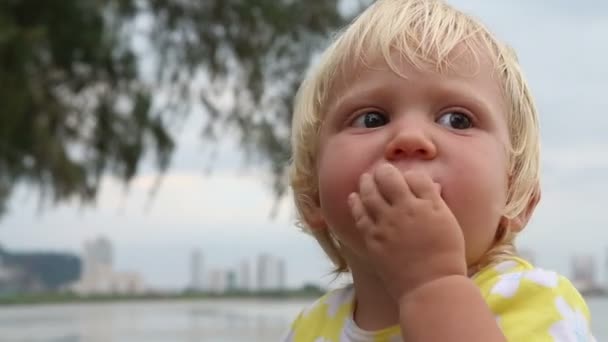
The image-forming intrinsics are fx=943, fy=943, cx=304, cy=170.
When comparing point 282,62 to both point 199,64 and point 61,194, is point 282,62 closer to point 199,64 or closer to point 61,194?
point 199,64

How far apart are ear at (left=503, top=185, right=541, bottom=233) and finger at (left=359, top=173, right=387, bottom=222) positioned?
0.15 metres

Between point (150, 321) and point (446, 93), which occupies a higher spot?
point (446, 93)

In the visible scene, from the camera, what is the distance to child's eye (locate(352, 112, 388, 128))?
0.70 metres

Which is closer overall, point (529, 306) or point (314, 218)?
point (529, 306)

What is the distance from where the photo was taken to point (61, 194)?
3.18 meters

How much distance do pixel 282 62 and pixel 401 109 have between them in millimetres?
2740

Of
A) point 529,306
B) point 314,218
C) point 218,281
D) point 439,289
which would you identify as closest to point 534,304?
point 529,306

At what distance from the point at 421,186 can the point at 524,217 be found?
0.17 meters

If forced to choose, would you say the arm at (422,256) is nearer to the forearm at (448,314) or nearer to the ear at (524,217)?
the forearm at (448,314)

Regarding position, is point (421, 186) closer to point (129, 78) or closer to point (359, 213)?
point (359, 213)

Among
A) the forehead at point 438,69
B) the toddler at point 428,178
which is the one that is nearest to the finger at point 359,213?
the toddler at point 428,178

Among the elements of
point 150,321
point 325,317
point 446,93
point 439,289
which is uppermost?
point 446,93

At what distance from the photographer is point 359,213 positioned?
2.03ft

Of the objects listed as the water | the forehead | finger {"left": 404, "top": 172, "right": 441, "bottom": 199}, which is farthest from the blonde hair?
the water
